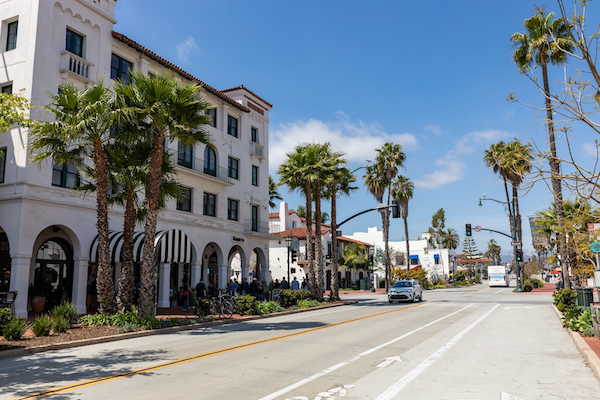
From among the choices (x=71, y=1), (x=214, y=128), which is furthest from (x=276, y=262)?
(x=71, y=1)

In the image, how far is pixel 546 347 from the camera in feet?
37.0

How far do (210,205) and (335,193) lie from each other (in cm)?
909

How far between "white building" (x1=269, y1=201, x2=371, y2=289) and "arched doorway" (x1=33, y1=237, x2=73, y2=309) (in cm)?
2639

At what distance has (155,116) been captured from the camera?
1638 centimetres

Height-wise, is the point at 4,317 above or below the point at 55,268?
below

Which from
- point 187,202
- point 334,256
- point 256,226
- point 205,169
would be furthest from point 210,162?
point 334,256

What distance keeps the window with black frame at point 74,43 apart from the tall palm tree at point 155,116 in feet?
24.0

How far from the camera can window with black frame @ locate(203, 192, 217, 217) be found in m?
30.8

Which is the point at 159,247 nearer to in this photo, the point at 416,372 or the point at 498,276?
the point at 416,372

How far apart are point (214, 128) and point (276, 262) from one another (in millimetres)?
26827

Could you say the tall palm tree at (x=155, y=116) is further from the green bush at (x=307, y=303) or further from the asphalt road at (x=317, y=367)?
the green bush at (x=307, y=303)

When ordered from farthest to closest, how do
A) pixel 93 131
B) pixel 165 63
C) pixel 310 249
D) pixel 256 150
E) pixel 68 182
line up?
pixel 256 150, pixel 310 249, pixel 165 63, pixel 68 182, pixel 93 131

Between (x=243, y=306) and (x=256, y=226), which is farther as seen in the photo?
(x=256, y=226)

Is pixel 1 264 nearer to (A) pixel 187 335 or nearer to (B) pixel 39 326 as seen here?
A: (B) pixel 39 326
